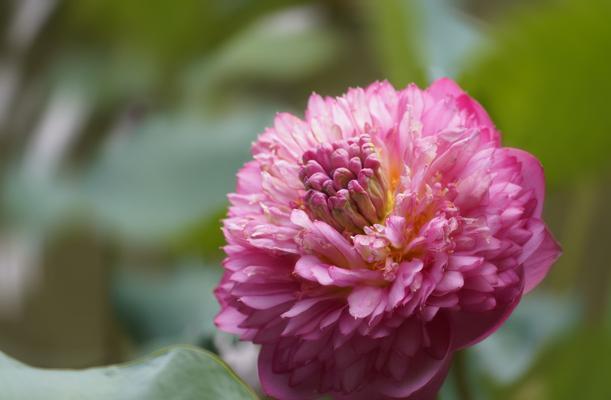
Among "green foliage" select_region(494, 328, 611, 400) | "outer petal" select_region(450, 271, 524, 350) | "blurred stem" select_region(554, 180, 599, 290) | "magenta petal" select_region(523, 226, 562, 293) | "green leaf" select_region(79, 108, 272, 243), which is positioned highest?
"magenta petal" select_region(523, 226, 562, 293)

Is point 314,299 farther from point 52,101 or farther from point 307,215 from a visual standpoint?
point 52,101

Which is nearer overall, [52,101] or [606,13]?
[606,13]

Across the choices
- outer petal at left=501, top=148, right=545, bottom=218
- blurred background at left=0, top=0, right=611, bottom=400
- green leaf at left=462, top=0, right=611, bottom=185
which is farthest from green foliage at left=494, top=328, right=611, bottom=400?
outer petal at left=501, top=148, right=545, bottom=218

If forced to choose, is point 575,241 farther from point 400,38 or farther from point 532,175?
point 532,175

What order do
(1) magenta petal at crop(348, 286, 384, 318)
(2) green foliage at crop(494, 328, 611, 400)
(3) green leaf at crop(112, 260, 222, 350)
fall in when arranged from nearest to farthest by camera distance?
(1) magenta petal at crop(348, 286, 384, 318)
(2) green foliage at crop(494, 328, 611, 400)
(3) green leaf at crop(112, 260, 222, 350)

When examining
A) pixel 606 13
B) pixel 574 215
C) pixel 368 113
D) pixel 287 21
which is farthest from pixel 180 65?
pixel 368 113

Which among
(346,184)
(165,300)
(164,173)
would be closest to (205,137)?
(164,173)

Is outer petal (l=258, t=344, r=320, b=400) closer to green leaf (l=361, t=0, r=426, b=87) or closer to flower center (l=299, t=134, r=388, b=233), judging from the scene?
flower center (l=299, t=134, r=388, b=233)
